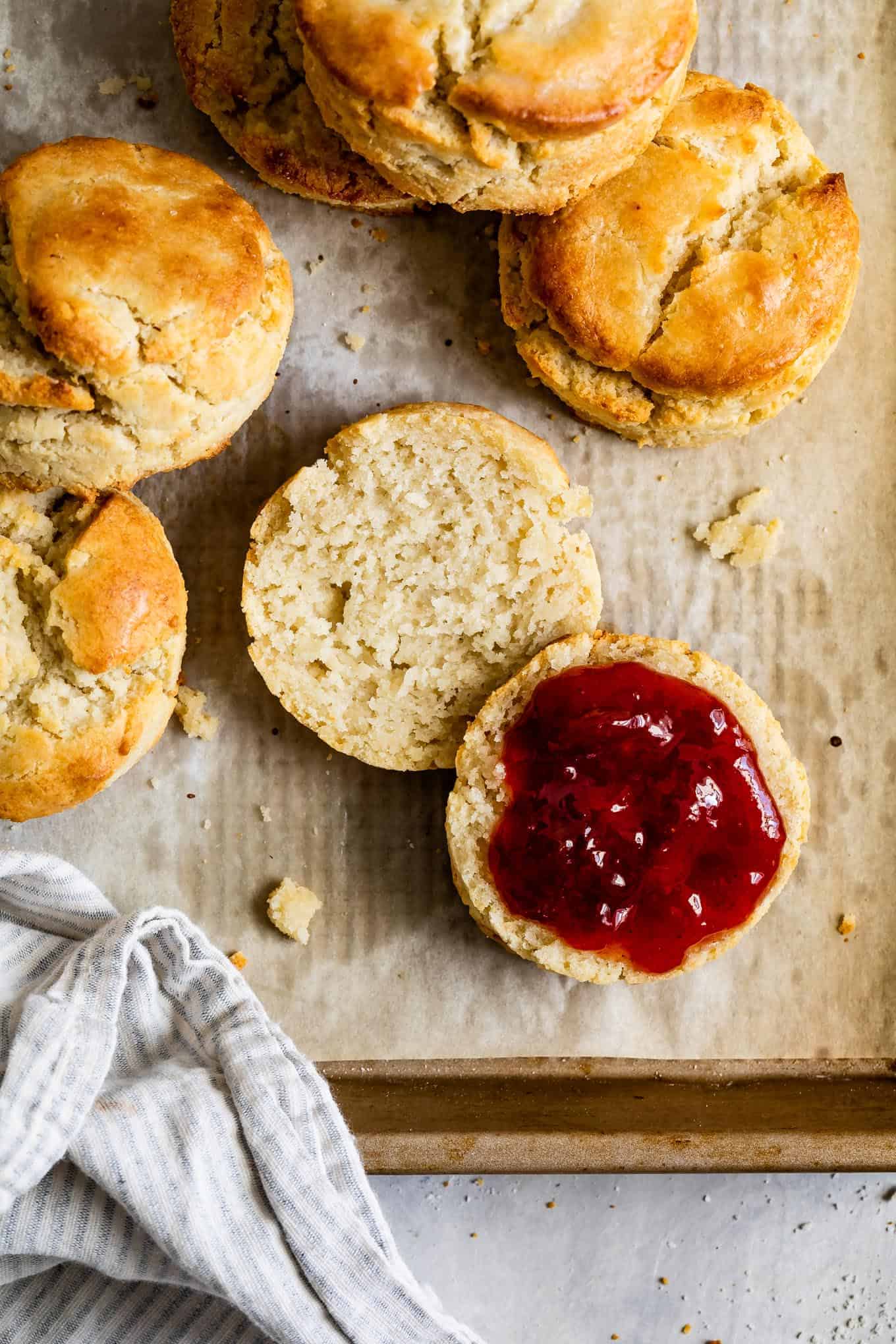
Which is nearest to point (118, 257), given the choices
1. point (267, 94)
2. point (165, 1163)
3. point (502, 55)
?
point (267, 94)

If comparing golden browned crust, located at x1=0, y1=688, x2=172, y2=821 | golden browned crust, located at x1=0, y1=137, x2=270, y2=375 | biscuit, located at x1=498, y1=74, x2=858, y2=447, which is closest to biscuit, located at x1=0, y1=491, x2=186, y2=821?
golden browned crust, located at x1=0, y1=688, x2=172, y2=821

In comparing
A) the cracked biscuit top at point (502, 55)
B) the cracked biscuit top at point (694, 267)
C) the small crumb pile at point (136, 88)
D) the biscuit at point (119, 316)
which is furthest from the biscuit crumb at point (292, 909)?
the small crumb pile at point (136, 88)

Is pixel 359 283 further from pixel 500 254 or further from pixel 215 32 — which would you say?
pixel 215 32

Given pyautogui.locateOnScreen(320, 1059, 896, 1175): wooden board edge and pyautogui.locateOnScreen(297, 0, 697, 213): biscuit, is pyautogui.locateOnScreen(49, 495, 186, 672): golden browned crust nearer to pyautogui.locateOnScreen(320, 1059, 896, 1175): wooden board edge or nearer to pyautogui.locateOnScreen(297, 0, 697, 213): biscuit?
pyautogui.locateOnScreen(297, 0, 697, 213): biscuit

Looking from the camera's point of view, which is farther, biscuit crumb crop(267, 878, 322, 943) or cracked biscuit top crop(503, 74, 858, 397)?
biscuit crumb crop(267, 878, 322, 943)

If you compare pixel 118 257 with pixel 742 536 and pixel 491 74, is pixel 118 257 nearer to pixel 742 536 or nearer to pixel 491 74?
pixel 491 74

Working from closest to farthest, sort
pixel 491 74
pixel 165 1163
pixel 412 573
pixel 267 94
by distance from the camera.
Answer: pixel 491 74, pixel 165 1163, pixel 267 94, pixel 412 573

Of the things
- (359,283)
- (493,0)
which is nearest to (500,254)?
(359,283)
